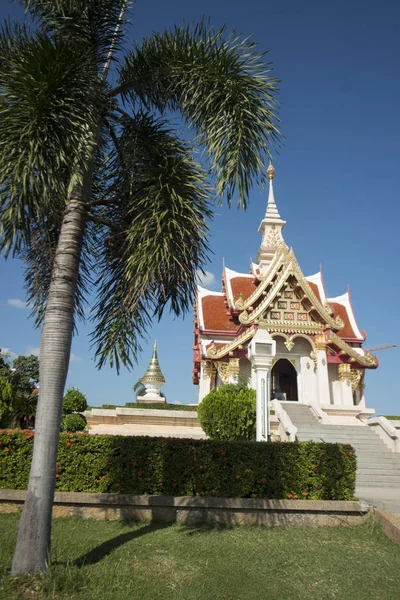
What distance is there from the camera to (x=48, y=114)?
160 inches

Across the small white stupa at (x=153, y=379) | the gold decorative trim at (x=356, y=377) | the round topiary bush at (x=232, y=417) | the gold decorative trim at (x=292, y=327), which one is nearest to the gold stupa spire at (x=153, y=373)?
the small white stupa at (x=153, y=379)

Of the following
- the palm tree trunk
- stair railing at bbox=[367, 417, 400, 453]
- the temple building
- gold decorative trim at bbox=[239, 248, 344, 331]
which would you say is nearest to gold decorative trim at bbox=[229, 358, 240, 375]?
the temple building

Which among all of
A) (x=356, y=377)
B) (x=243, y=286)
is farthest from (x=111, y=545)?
(x=243, y=286)

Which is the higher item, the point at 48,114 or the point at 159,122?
the point at 159,122

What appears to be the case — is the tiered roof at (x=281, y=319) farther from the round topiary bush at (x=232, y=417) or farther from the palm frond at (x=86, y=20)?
the palm frond at (x=86, y=20)

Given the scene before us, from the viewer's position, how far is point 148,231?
15.7ft

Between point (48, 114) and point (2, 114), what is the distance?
409mm

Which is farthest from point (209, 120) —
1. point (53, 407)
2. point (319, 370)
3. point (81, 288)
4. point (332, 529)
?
point (319, 370)

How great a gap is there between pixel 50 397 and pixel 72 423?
913 centimetres

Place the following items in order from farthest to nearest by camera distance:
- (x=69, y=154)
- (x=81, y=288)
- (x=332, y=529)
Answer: (x=332, y=529) → (x=81, y=288) → (x=69, y=154)

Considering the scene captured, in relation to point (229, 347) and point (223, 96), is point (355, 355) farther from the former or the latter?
point (223, 96)

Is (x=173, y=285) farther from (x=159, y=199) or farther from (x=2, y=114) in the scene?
(x=2, y=114)

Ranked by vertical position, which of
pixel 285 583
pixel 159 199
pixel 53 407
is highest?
pixel 159 199

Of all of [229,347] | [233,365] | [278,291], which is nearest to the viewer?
[229,347]
